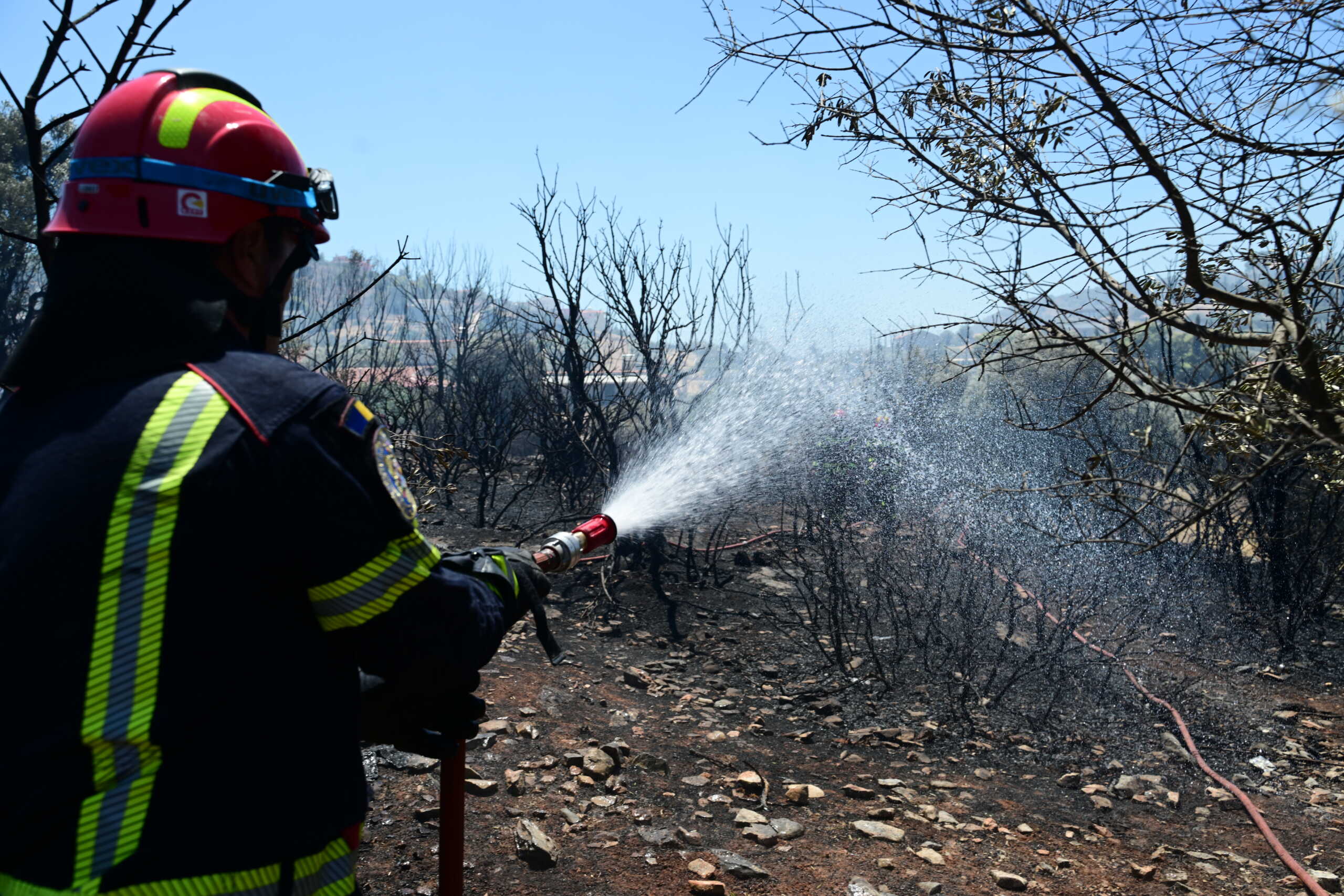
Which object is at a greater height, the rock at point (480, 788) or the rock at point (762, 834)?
the rock at point (480, 788)

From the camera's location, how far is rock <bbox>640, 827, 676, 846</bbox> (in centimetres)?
350

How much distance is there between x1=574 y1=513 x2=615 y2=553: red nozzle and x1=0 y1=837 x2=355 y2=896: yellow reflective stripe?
0.96 meters

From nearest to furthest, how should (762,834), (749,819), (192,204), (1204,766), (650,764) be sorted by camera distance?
(192,204) < (762,834) < (749,819) < (650,764) < (1204,766)

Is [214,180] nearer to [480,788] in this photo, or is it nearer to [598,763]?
[480,788]

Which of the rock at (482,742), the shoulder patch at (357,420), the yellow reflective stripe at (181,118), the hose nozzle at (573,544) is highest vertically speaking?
the yellow reflective stripe at (181,118)

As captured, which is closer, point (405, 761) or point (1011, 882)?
point (1011, 882)

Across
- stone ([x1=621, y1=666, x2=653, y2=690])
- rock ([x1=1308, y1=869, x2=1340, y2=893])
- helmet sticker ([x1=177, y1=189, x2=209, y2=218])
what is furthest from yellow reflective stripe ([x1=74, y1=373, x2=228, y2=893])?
stone ([x1=621, y1=666, x2=653, y2=690])

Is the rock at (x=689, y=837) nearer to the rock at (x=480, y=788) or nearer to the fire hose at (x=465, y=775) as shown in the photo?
the rock at (x=480, y=788)

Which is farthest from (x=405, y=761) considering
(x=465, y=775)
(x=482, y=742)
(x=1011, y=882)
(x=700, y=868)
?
(x=1011, y=882)

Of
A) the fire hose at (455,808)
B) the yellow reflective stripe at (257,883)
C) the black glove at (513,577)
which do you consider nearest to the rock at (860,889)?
the fire hose at (455,808)

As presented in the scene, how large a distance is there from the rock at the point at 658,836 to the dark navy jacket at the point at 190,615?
242 cm

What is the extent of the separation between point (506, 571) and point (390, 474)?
0.36m

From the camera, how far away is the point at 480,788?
12.3 ft

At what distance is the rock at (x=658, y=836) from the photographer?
3496 mm
